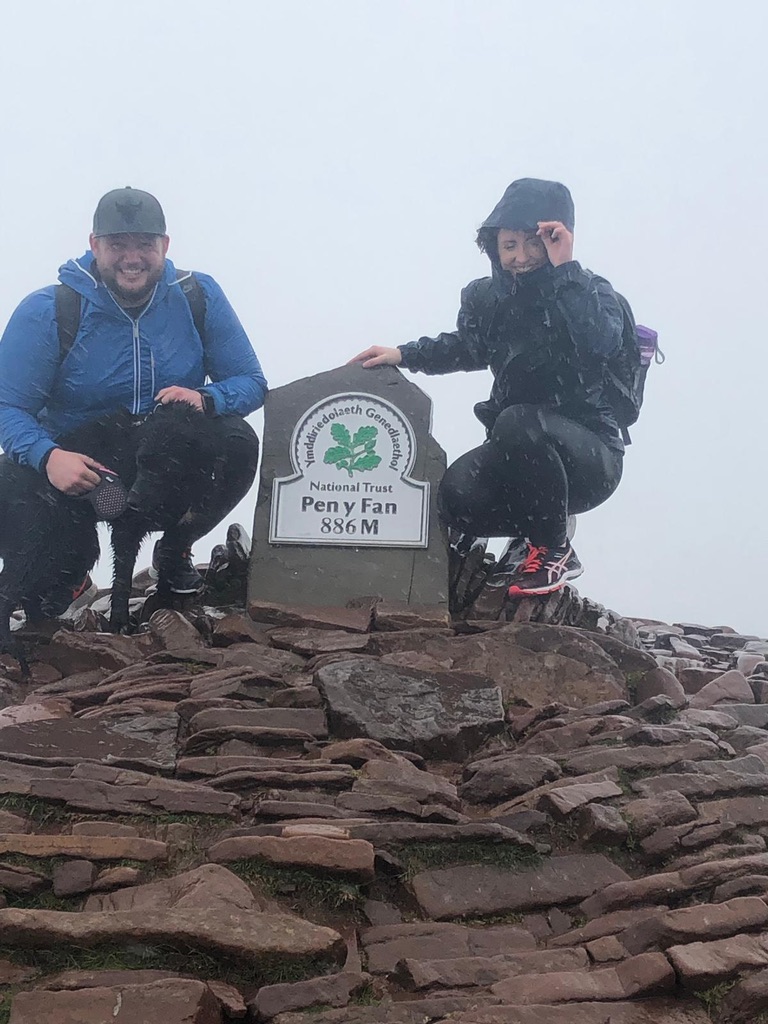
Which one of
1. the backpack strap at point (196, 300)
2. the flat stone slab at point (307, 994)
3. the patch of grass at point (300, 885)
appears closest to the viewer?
the flat stone slab at point (307, 994)

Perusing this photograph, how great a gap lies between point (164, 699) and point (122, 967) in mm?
2424

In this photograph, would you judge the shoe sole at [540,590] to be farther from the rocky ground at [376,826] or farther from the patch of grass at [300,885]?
the patch of grass at [300,885]

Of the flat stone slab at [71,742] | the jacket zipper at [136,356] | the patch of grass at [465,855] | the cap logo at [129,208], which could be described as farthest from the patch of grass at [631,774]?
the cap logo at [129,208]

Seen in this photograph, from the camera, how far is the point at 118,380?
7512 mm

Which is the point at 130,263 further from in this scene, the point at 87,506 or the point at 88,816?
the point at 88,816

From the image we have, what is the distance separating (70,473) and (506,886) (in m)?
4.11

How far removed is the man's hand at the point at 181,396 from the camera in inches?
290

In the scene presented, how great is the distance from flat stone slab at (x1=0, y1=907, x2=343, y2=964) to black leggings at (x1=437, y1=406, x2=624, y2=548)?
3.99 metres

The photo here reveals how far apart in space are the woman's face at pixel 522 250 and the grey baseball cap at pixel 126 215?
2419 mm

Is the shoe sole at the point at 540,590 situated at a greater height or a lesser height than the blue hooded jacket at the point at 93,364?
lesser

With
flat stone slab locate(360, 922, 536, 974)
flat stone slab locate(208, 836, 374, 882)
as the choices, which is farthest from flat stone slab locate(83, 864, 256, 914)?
flat stone slab locate(360, 922, 536, 974)

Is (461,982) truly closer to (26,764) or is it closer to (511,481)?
(26,764)

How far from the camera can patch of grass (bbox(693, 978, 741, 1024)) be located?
Answer: 12.4 feet

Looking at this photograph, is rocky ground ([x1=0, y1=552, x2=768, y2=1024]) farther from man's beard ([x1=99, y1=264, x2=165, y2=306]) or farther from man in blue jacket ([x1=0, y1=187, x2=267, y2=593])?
man's beard ([x1=99, y1=264, x2=165, y2=306])
